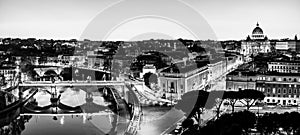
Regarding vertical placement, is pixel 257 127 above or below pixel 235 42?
below

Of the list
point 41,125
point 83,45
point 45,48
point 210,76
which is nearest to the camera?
point 41,125

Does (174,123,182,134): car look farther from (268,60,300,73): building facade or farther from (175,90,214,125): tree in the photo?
(268,60,300,73): building facade

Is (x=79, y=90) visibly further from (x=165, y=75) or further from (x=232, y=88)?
(x=232, y=88)

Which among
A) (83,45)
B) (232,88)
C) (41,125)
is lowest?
(41,125)

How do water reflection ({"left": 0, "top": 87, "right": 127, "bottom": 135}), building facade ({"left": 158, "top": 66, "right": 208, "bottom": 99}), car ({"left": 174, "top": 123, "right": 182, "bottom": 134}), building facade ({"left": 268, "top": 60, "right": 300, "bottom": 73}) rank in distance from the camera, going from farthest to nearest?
building facade ({"left": 268, "top": 60, "right": 300, "bottom": 73}) → building facade ({"left": 158, "top": 66, "right": 208, "bottom": 99}) → water reflection ({"left": 0, "top": 87, "right": 127, "bottom": 135}) → car ({"left": 174, "top": 123, "right": 182, "bottom": 134})

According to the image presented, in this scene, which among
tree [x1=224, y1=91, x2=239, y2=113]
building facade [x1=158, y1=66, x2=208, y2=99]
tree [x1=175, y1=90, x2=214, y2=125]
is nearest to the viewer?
tree [x1=175, y1=90, x2=214, y2=125]

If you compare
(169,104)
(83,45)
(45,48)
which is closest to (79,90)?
(169,104)

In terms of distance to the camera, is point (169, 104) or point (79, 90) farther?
point (79, 90)

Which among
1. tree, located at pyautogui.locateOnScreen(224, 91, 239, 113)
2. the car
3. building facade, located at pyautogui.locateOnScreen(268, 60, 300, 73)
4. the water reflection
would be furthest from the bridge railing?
building facade, located at pyautogui.locateOnScreen(268, 60, 300, 73)

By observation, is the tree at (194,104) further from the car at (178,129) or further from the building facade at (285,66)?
the building facade at (285,66)
